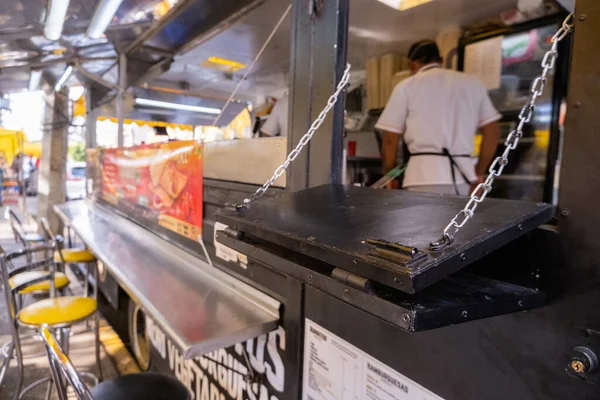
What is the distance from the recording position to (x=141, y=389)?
1.85m

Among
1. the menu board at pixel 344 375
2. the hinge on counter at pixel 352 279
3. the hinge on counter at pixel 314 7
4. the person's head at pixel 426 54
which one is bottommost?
the menu board at pixel 344 375

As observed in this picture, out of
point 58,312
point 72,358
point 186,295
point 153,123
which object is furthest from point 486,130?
point 153,123

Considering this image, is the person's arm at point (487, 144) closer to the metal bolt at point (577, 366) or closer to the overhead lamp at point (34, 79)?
the metal bolt at point (577, 366)

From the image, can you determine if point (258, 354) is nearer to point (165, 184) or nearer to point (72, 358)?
point (165, 184)

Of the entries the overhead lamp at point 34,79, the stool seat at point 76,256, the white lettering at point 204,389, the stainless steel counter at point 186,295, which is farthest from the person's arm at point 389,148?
the overhead lamp at point 34,79

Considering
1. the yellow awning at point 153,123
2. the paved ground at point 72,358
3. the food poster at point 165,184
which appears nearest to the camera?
the food poster at point 165,184

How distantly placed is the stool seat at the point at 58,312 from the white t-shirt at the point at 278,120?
1.76 m

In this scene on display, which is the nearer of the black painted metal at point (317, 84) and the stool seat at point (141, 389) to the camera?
the black painted metal at point (317, 84)

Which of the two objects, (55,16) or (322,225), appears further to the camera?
(55,16)

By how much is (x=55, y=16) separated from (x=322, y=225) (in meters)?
2.84

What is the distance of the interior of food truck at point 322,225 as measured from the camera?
88 cm

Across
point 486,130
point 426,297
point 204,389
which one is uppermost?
point 486,130

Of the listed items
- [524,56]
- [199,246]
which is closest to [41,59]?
[199,246]

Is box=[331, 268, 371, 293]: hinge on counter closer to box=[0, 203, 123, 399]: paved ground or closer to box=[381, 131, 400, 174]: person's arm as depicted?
box=[381, 131, 400, 174]: person's arm
